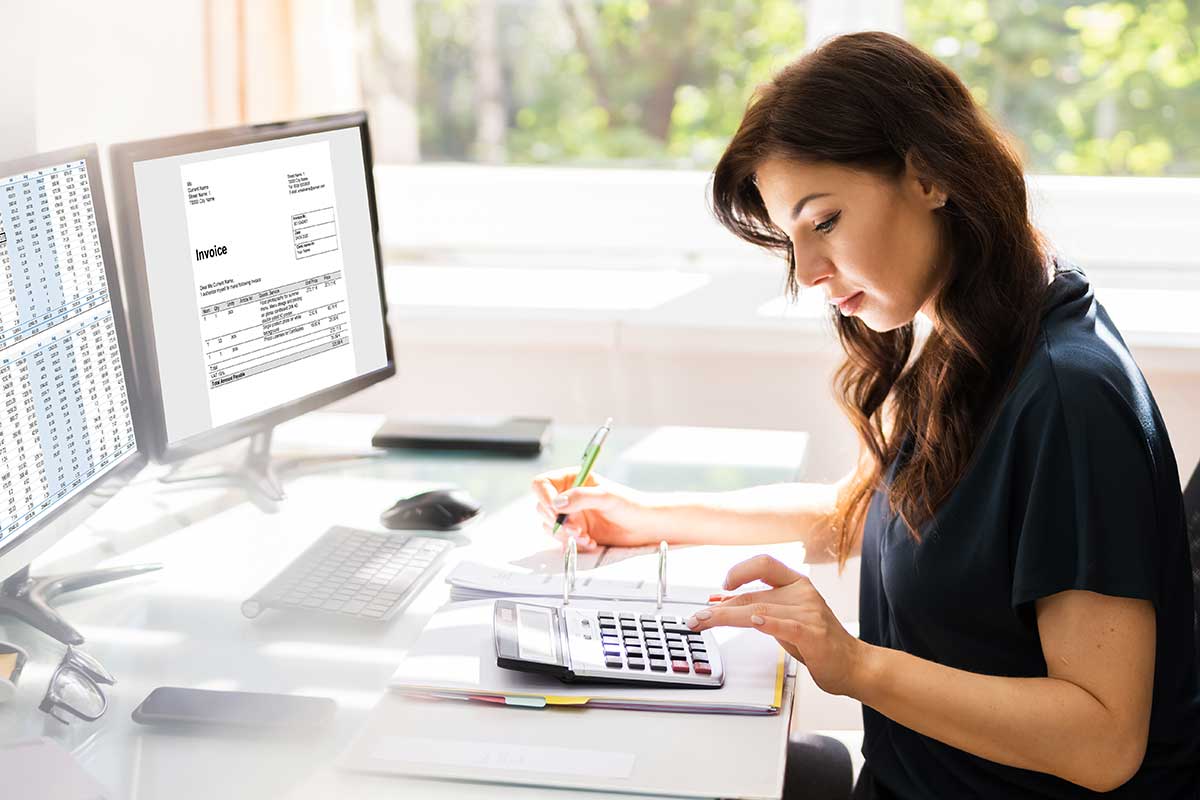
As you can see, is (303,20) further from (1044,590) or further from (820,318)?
(1044,590)

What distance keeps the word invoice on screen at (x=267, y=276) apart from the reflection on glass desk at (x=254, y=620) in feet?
0.48

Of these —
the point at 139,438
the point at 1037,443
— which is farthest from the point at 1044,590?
the point at 139,438

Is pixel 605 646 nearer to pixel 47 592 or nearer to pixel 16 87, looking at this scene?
pixel 47 592

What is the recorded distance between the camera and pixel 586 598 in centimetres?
125

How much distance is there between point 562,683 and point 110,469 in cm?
54

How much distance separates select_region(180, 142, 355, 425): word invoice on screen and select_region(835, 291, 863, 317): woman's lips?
0.68 m

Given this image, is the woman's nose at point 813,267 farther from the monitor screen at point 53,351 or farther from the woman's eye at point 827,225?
the monitor screen at point 53,351

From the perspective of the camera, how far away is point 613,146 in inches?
106

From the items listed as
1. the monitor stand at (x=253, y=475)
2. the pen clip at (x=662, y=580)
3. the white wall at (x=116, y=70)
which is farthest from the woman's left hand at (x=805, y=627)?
the white wall at (x=116, y=70)

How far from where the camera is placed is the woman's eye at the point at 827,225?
1.16 m

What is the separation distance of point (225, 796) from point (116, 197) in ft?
2.25

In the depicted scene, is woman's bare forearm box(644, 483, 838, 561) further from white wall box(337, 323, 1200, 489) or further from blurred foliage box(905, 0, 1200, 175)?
blurred foliage box(905, 0, 1200, 175)

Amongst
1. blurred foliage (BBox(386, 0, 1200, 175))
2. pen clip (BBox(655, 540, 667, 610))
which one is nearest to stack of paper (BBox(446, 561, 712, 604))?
pen clip (BBox(655, 540, 667, 610))

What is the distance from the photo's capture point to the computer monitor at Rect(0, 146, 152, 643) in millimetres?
1110
